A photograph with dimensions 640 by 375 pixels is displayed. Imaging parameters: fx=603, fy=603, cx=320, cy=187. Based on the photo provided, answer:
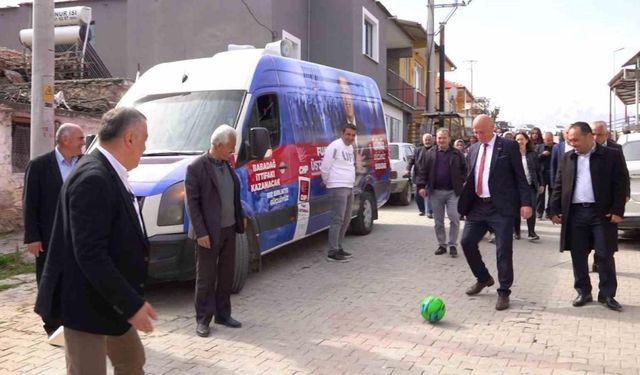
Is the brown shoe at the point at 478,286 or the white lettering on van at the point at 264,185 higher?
the white lettering on van at the point at 264,185

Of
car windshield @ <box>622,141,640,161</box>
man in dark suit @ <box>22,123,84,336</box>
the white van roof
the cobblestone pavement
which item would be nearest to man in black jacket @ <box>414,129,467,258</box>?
the cobblestone pavement

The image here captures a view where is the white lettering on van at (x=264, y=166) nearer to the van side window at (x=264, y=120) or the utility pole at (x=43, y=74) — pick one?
the van side window at (x=264, y=120)

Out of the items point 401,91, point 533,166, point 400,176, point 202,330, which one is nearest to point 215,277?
point 202,330

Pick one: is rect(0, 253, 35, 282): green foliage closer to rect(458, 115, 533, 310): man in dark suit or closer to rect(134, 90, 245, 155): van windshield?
rect(134, 90, 245, 155): van windshield

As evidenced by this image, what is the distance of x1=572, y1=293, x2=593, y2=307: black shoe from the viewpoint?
241 inches

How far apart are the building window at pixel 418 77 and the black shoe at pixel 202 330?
99.4 feet

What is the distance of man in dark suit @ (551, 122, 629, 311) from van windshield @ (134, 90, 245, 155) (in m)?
3.60

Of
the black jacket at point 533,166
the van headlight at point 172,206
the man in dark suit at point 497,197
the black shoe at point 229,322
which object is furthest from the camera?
the black jacket at point 533,166

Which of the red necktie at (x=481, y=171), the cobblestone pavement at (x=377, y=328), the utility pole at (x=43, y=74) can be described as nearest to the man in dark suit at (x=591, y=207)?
the cobblestone pavement at (x=377, y=328)

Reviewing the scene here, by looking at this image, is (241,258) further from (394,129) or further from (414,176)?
(394,129)

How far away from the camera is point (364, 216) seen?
1040 centimetres

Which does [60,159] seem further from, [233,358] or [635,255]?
[635,255]

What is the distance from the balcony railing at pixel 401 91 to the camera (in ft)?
88.8

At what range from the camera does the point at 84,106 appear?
11805mm
